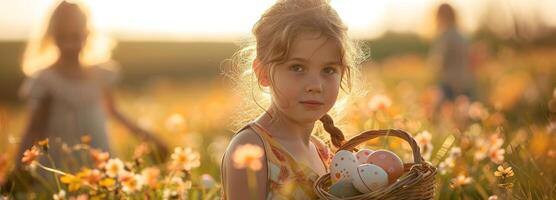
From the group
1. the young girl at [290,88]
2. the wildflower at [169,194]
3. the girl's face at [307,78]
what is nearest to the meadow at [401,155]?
the wildflower at [169,194]

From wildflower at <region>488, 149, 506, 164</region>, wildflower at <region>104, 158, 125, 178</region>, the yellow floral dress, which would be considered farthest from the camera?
wildflower at <region>488, 149, 506, 164</region>

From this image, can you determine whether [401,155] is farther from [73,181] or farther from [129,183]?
[73,181]

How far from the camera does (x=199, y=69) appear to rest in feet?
96.4

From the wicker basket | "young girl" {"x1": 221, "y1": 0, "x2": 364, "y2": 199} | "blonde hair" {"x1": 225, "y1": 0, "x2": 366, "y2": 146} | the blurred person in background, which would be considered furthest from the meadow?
the blurred person in background

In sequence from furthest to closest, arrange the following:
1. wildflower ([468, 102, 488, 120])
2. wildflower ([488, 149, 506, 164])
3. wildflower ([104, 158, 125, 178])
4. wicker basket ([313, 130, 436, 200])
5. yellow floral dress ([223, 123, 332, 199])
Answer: wildflower ([468, 102, 488, 120])
wildflower ([488, 149, 506, 164])
wildflower ([104, 158, 125, 178])
yellow floral dress ([223, 123, 332, 199])
wicker basket ([313, 130, 436, 200])

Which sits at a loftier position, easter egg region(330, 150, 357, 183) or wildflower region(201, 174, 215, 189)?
easter egg region(330, 150, 357, 183)

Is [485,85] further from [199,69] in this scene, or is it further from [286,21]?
[199,69]

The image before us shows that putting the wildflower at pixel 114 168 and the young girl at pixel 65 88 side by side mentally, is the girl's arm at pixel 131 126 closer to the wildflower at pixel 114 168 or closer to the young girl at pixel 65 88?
the young girl at pixel 65 88

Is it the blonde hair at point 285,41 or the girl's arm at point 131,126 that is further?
the girl's arm at point 131,126

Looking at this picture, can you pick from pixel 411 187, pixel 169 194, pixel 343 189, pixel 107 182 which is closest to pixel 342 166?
pixel 343 189

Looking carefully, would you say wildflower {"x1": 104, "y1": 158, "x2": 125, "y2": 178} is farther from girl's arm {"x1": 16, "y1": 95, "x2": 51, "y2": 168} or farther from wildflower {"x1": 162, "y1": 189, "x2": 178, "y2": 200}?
girl's arm {"x1": 16, "y1": 95, "x2": 51, "y2": 168}

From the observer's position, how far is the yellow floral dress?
2.94 metres

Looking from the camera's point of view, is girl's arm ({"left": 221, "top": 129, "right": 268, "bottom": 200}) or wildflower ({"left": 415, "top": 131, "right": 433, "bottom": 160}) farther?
wildflower ({"left": 415, "top": 131, "right": 433, "bottom": 160})

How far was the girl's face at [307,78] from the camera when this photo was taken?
2969mm
